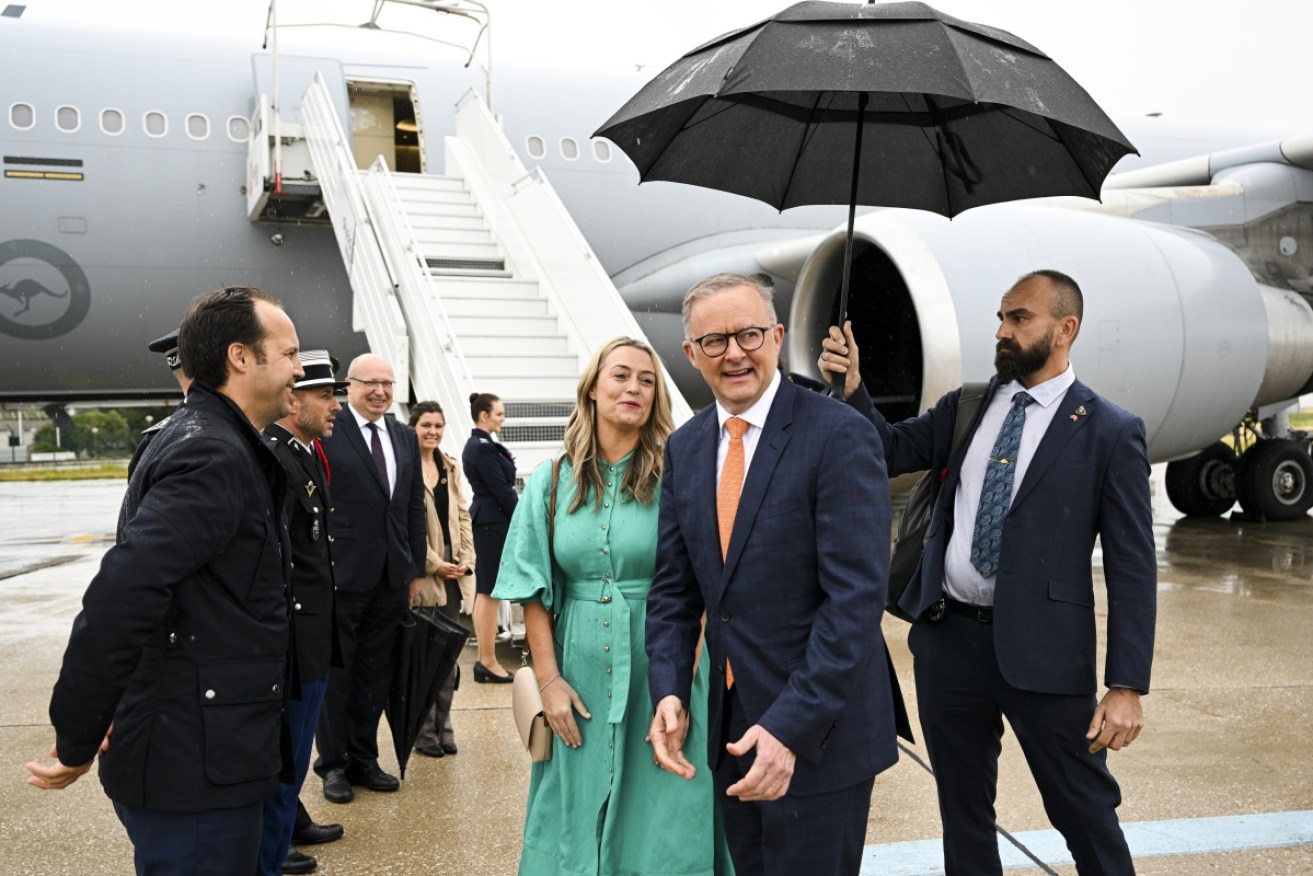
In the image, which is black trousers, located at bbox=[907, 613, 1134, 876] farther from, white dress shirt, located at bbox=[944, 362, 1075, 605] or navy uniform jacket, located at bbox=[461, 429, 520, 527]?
navy uniform jacket, located at bbox=[461, 429, 520, 527]

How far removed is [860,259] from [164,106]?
5.53m

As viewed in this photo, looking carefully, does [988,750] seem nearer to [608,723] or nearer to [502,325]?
[608,723]

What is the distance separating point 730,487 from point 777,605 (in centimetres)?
23

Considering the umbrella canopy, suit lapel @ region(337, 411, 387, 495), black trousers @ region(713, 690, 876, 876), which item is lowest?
black trousers @ region(713, 690, 876, 876)

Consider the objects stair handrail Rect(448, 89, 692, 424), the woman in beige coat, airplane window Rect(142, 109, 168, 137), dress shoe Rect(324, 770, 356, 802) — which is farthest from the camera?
airplane window Rect(142, 109, 168, 137)

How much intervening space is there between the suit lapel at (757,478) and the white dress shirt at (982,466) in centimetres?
82

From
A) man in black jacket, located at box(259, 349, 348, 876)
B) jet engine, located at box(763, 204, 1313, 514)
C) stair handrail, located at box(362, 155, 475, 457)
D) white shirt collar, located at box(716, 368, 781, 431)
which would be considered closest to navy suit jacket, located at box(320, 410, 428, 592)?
man in black jacket, located at box(259, 349, 348, 876)

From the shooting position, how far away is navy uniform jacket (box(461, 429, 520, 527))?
519 cm

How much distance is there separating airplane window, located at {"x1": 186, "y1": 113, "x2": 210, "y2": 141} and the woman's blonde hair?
25.1 feet

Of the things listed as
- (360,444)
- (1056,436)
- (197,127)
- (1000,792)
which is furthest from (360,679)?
(197,127)

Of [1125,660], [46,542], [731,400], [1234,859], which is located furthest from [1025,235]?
[46,542]

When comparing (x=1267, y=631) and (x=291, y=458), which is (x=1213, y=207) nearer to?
(x=1267, y=631)

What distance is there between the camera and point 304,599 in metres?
2.87

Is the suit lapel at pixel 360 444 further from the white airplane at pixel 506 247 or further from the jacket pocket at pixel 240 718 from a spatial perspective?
the white airplane at pixel 506 247
